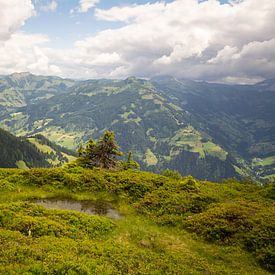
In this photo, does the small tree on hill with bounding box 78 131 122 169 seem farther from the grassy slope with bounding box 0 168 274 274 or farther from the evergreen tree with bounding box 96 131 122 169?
the grassy slope with bounding box 0 168 274 274

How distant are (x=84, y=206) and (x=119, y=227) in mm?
6549

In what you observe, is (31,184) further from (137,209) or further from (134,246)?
(134,246)

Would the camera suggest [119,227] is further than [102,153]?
No

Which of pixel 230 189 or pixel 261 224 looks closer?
pixel 261 224

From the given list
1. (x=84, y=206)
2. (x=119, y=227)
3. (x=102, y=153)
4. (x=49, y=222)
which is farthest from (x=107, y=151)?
(x=49, y=222)

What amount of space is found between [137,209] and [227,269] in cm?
1305

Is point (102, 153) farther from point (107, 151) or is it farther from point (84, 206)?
point (84, 206)

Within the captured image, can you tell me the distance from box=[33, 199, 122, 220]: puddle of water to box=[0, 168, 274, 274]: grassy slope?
1.29 m

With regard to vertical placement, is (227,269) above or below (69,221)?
below

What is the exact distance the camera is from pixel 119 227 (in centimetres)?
2603

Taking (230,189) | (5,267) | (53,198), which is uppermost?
(5,267)

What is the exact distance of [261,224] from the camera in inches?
1016

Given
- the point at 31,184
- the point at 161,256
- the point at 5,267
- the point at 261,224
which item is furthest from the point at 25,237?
the point at 261,224

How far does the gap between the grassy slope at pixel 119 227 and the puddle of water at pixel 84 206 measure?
1288mm
